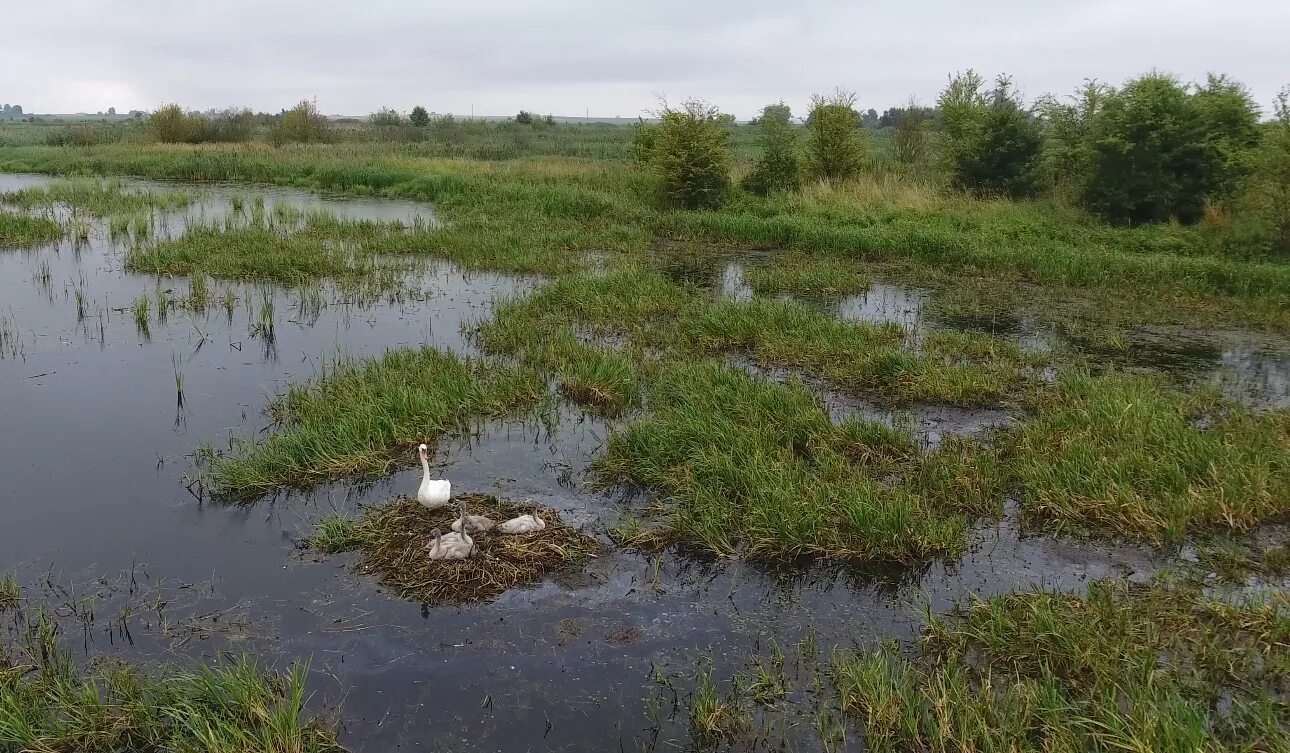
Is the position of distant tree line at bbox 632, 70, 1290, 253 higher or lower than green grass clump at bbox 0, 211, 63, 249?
higher

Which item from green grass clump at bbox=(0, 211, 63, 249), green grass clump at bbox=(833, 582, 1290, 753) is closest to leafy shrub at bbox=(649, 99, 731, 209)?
green grass clump at bbox=(0, 211, 63, 249)

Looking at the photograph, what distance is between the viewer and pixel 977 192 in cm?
2089

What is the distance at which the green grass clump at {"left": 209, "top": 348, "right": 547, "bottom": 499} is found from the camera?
7414 millimetres

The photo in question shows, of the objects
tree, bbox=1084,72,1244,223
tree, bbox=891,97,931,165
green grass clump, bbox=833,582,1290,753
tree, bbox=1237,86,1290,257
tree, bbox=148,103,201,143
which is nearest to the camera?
green grass clump, bbox=833,582,1290,753

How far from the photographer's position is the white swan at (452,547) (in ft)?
19.8

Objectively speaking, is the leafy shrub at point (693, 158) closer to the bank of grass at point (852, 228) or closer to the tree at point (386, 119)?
the bank of grass at point (852, 228)

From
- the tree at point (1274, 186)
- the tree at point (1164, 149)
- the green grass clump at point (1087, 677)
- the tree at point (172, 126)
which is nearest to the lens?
the green grass clump at point (1087, 677)

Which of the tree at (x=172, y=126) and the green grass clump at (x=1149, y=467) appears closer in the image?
the green grass clump at (x=1149, y=467)

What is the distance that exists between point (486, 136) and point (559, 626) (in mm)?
54981

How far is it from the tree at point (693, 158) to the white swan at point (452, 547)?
17.8m

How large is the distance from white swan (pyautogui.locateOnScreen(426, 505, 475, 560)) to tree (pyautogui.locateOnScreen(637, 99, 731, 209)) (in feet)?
58.4

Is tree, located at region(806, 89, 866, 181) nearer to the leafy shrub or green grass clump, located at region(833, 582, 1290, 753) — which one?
the leafy shrub

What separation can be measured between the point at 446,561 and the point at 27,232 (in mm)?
18590

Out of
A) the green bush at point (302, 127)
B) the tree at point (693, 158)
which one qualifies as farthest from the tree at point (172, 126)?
the tree at point (693, 158)
